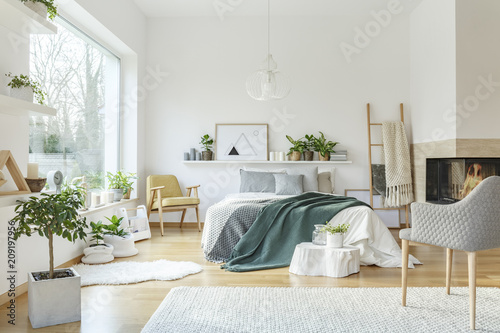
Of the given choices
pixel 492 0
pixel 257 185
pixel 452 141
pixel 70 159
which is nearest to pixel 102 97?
pixel 70 159

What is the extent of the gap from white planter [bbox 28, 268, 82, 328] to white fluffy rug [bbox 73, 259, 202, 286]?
83cm

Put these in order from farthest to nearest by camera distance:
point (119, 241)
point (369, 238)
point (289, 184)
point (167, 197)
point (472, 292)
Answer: point (167, 197)
point (289, 184)
point (119, 241)
point (369, 238)
point (472, 292)

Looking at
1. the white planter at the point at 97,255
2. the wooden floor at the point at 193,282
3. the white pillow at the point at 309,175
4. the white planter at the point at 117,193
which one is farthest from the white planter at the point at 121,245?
the white pillow at the point at 309,175

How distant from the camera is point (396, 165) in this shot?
21.8ft

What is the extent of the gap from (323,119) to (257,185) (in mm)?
1610

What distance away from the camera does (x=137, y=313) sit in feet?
9.78

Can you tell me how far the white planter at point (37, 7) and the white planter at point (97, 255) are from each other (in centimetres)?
233

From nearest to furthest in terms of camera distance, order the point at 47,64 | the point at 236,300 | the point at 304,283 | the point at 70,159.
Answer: the point at 236,300 → the point at 304,283 → the point at 47,64 → the point at 70,159

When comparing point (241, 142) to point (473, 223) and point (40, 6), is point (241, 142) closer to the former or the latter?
point (40, 6)

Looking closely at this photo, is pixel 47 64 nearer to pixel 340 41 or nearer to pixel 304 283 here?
pixel 304 283

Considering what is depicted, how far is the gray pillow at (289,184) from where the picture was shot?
604 cm

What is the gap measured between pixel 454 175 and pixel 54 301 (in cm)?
461

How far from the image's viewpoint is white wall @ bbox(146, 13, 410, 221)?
6.94 metres

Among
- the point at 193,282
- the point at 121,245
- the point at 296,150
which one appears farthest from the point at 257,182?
the point at 193,282
